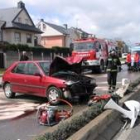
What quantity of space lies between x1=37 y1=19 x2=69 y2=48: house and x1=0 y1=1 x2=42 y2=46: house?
21.6m

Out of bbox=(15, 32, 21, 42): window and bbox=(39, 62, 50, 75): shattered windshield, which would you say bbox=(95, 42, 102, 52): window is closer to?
bbox=(39, 62, 50, 75): shattered windshield

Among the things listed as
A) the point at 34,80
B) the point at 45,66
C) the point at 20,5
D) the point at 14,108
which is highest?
the point at 20,5

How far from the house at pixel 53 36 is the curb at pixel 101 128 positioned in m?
76.9

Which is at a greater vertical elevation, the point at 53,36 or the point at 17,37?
the point at 53,36

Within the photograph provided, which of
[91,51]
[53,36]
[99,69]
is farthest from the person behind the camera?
[53,36]

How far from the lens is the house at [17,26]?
58250mm

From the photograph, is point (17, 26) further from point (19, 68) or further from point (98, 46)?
point (19, 68)

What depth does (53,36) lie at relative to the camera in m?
87.5

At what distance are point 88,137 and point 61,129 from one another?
50 cm

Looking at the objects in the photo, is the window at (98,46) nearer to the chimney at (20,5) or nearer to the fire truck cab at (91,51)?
the fire truck cab at (91,51)

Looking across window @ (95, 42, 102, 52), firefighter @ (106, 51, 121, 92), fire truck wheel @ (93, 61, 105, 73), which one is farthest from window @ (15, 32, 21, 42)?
firefighter @ (106, 51, 121, 92)

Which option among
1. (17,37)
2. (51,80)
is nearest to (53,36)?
(17,37)

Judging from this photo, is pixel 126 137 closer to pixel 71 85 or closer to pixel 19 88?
pixel 71 85

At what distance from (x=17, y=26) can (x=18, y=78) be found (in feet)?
150
